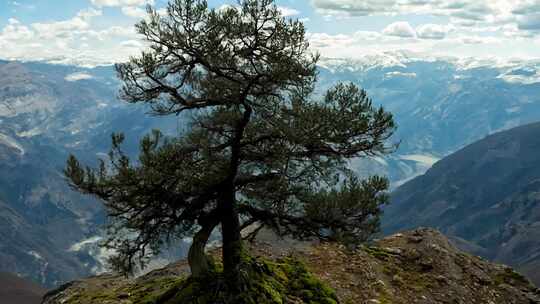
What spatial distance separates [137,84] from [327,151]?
883cm

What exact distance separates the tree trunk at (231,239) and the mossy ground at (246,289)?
1.33ft

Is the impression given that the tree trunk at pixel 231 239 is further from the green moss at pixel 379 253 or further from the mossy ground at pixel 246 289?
the green moss at pixel 379 253

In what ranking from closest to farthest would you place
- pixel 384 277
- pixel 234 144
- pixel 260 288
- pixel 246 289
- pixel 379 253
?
pixel 234 144 → pixel 246 289 → pixel 260 288 → pixel 384 277 → pixel 379 253

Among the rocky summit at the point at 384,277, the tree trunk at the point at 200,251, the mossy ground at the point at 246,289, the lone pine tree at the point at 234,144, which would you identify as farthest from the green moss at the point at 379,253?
the tree trunk at the point at 200,251

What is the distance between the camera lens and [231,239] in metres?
23.8

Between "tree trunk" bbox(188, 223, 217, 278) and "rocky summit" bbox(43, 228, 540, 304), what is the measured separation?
5.24 metres

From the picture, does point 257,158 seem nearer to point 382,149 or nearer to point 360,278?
point 382,149

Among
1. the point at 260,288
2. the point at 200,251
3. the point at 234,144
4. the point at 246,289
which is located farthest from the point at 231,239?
the point at 234,144

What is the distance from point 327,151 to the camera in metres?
21.9

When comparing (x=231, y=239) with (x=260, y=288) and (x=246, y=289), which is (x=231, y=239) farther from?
(x=260, y=288)

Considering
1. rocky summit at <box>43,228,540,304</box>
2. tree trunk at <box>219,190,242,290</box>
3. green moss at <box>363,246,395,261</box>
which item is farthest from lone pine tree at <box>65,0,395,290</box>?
green moss at <box>363,246,395,261</box>

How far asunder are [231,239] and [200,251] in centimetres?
160

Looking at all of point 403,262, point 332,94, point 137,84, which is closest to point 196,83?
point 137,84

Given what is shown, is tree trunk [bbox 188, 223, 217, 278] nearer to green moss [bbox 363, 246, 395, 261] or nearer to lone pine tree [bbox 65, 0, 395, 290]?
lone pine tree [bbox 65, 0, 395, 290]
